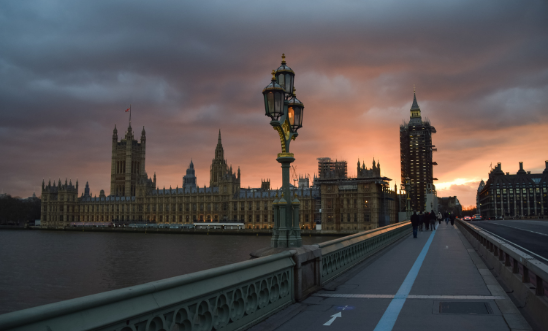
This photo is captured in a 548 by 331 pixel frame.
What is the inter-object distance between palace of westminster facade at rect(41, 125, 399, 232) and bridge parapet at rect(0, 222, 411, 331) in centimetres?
9082

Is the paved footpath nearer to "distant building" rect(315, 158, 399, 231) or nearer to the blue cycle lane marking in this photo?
the blue cycle lane marking

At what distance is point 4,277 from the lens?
4559cm

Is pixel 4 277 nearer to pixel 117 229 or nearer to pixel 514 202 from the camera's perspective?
pixel 117 229

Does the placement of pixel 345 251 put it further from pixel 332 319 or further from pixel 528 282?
pixel 332 319

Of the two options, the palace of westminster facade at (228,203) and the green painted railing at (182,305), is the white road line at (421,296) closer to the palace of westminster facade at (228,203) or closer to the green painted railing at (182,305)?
the green painted railing at (182,305)

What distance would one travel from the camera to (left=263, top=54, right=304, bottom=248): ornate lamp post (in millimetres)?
10523

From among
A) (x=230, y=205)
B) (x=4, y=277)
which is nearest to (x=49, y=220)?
(x=230, y=205)

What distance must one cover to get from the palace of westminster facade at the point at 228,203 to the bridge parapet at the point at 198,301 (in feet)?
298

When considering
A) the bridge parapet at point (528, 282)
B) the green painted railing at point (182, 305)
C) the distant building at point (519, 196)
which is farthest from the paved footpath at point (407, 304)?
the distant building at point (519, 196)

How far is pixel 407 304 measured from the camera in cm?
873

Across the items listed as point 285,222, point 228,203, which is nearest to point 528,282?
point 285,222

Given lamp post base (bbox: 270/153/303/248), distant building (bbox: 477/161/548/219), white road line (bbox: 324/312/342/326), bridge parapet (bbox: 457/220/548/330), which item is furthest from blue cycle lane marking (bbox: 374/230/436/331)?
distant building (bbox: 477/161/548/219)

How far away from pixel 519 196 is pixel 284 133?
19498 centimetres

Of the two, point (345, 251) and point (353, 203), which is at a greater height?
point (353, 203)
